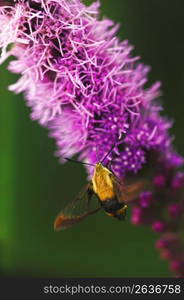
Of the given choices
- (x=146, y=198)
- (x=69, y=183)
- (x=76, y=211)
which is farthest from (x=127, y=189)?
(x=69, y=183)

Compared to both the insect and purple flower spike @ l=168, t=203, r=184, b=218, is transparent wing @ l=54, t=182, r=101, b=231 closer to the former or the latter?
the insect

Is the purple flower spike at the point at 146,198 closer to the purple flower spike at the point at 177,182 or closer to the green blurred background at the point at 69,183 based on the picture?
the purple flower spike at the point at 177,182

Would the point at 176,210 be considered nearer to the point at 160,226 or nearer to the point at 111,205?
the point at 160,226

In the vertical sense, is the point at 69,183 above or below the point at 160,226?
above

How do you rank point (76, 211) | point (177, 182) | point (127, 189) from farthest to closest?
point (177, 182), point (127, 189), point (76, 211)

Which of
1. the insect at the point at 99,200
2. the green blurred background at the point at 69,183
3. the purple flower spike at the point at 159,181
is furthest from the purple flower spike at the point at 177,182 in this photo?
the green blurred background at the point at 69,183

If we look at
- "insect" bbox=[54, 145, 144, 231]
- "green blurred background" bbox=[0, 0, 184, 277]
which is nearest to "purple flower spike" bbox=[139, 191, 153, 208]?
"insect" bbox=[54, 145, 144, 231]

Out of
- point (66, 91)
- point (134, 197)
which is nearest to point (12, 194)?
point (134, 197)
